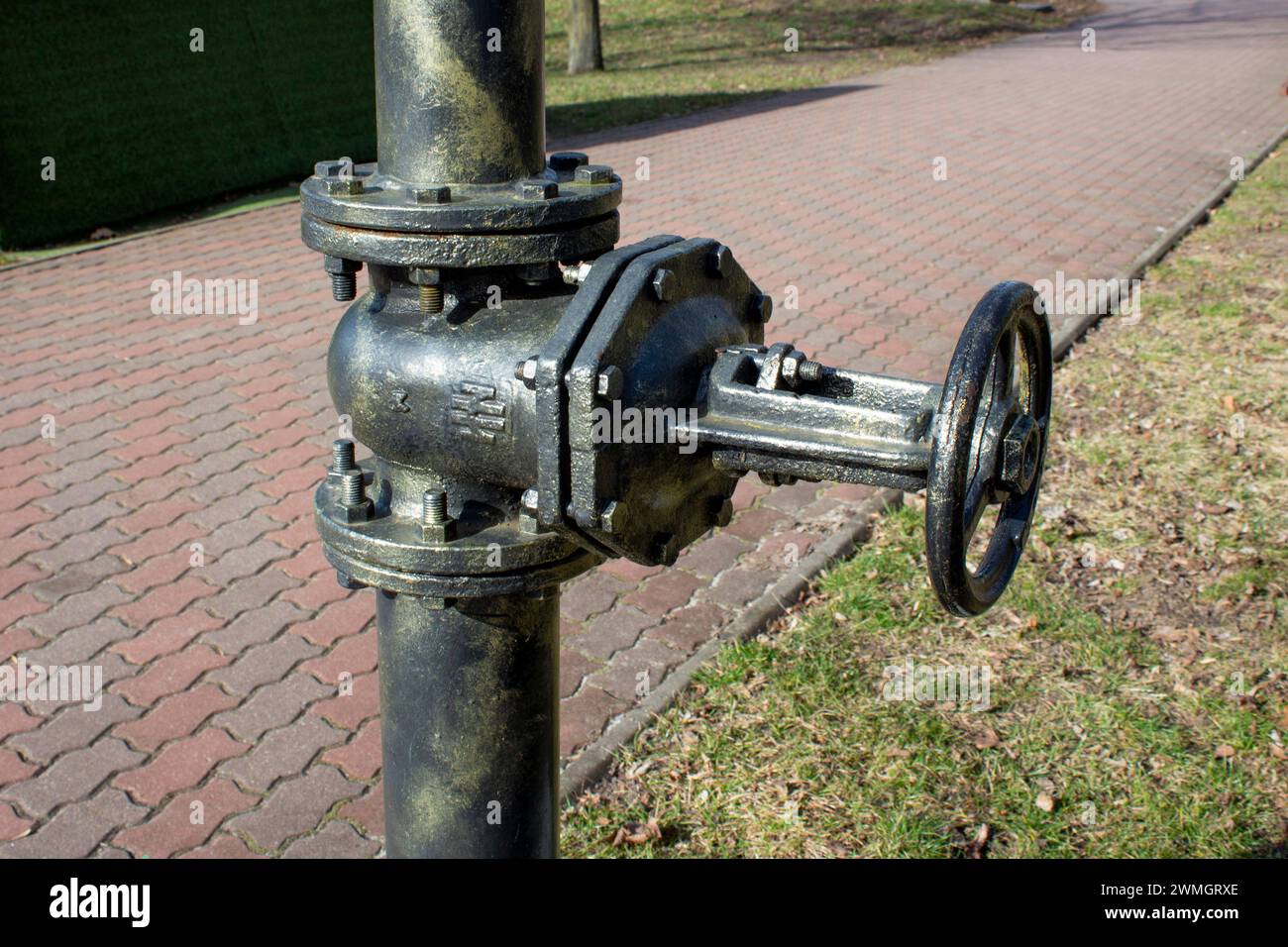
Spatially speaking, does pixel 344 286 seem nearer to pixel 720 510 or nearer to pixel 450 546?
pixel 450 546

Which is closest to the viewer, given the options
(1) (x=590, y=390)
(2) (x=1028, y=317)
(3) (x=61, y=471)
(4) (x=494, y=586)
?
(1) (x=590, y=390)

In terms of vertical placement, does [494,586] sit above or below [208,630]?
above

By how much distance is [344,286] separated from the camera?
1.60m

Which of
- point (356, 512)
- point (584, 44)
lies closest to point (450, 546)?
Result: point (356, 512)

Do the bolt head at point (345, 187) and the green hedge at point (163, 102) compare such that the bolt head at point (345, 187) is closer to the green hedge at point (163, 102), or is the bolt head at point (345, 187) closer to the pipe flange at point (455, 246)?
the pipe flange at point (455, 246)

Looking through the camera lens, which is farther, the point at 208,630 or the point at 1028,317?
the point at 208,630

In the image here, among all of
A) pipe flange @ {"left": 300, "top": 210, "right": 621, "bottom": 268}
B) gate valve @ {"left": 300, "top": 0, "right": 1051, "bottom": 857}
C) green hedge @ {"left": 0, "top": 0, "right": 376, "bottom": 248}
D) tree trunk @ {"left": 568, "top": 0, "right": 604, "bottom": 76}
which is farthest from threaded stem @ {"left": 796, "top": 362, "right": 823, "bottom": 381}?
tree trunk @ {"left": 568, "top": 0, "right": 604, "bottom": 76}

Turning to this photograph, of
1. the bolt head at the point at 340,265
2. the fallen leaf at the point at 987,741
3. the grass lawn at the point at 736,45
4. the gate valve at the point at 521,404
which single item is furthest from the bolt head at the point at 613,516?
the grass lawn at the point at 736,45

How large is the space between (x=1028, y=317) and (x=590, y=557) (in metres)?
0.58

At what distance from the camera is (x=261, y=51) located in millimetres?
9750

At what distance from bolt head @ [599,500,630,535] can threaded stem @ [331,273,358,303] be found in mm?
494

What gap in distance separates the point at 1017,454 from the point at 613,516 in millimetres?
419

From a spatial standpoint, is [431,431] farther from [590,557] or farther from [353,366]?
[590,557]
